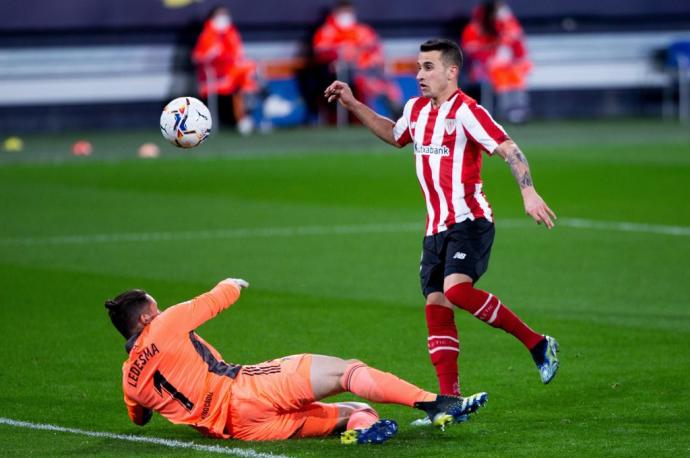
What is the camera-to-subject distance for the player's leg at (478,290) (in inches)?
322

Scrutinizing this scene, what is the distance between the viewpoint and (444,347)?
8.33m

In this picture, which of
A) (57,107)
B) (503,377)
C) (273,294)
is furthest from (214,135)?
(503,377)

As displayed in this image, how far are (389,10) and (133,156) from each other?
31.6ft

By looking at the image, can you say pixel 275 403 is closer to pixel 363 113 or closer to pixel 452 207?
pixel 452 207

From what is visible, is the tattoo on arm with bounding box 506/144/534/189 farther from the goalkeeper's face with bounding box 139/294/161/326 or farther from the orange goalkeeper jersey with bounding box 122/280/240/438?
the goalkeeper's face with bounding box 139/294/161/326

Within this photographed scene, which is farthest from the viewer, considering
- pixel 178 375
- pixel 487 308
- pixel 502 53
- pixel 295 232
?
pixel 502 53

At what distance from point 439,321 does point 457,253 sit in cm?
43

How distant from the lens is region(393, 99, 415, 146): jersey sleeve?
28.6 feet

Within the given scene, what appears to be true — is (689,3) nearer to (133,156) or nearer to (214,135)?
(214,135)

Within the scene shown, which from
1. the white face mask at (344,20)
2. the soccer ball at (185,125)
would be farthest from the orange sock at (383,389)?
the white face mask at (344,20)

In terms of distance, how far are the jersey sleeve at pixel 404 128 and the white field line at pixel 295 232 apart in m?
7.77

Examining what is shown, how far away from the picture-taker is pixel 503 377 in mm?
9453

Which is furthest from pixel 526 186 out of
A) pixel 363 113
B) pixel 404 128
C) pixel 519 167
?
pixel 363 113

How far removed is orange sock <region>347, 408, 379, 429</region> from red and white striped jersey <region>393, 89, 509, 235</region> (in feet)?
4.19
